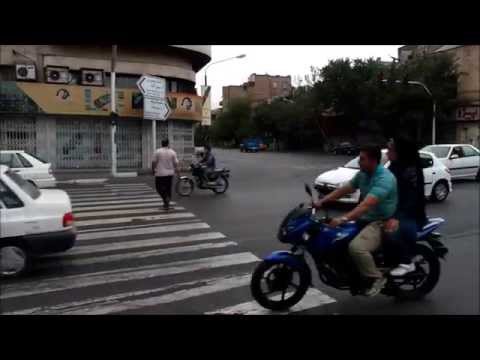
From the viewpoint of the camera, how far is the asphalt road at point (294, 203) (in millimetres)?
3676

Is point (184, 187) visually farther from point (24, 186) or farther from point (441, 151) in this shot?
point (441, 151)

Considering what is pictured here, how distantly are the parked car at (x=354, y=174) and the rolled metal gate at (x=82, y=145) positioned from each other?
10.5 ft

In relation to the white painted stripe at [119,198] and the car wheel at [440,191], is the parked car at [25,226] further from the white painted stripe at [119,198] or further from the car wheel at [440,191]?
the car wheel at [440,191]

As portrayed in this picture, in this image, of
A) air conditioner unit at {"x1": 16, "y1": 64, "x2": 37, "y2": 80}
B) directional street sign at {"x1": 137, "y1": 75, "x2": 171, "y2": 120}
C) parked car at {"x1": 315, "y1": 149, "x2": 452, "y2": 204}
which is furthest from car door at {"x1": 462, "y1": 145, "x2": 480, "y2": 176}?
air conditioner unit at {"x1": 16, "y1": 64, "x2": 37, "y2": 80}

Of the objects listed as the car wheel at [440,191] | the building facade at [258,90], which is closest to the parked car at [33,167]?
the building facade at [258,90]

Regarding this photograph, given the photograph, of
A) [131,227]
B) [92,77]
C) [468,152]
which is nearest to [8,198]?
[131,227]

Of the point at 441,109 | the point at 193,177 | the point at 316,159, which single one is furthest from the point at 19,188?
the point at 441,109

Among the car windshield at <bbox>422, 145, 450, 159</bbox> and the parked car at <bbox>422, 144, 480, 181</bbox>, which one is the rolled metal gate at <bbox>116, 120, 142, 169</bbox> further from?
the parked car at <bbox>422, 144, 480, 181</bbox>

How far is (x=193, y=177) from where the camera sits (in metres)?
10.9

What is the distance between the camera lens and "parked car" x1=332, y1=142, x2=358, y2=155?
9.78 feet

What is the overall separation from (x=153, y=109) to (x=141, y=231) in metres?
2.37

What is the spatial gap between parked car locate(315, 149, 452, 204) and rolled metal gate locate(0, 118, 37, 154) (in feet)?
14.9
